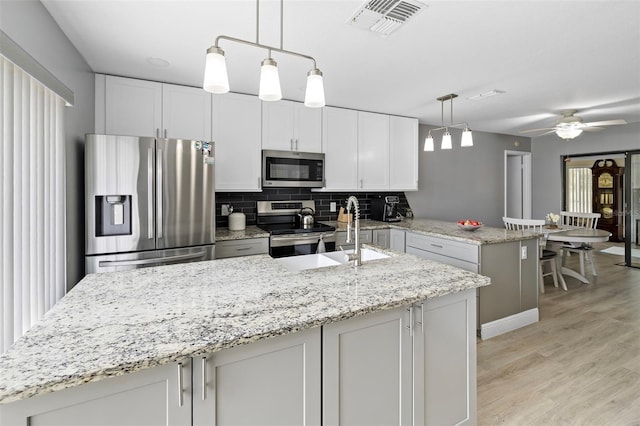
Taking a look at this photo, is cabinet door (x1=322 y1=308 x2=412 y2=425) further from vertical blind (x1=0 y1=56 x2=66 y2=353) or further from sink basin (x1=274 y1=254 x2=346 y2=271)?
vertical blind (x1=0 y1=56 x2=66 y2=353)

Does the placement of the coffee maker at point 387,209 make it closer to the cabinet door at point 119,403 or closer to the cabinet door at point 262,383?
the cabinet door at point 262,383

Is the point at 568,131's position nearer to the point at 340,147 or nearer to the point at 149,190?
the point at 340,147

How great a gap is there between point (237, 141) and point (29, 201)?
190cm

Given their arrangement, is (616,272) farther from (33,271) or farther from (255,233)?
(33,271)

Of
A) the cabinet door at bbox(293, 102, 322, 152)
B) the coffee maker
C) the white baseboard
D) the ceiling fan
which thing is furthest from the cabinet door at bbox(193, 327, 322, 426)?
the ceiling fan

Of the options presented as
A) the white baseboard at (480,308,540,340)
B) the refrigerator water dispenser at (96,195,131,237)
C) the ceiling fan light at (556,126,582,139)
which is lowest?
the white baseboard at (480,308,540,340)

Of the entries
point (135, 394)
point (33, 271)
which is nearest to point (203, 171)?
point (33, 271)

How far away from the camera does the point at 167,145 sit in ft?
8.18

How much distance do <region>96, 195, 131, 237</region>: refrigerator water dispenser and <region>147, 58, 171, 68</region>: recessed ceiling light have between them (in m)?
1.11

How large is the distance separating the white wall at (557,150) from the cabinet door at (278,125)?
521 centimetres

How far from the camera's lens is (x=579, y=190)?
5.78m

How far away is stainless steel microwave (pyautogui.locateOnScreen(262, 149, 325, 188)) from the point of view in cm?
341

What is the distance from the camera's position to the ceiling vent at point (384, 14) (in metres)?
1.73

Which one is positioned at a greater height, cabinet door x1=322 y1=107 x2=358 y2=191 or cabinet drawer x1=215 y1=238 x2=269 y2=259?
cabinet door x1=322 y1=107 x2=358 y2=191
